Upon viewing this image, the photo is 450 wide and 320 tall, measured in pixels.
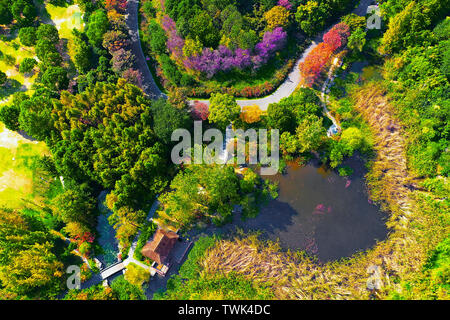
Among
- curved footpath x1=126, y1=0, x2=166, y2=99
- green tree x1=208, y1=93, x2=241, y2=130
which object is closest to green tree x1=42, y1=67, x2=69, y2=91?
curved footpath x1=126, y1=0, x2=166, y2=99

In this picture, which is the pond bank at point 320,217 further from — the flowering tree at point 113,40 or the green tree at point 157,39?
the flowering tree at point 113,40

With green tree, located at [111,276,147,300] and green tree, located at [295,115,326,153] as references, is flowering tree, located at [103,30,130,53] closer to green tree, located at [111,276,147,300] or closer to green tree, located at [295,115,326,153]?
green tree, located at [295,115,326,153]

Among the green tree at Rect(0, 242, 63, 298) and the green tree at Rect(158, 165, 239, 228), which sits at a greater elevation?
the green tree at Rect(158, 165, 239, 228)

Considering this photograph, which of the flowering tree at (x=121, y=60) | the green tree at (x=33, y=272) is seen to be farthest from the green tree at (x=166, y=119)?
the green tree at (x=33, y=272)

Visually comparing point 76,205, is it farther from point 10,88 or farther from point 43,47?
point 43,47

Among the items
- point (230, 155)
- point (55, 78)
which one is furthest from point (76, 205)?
point (230, 155)

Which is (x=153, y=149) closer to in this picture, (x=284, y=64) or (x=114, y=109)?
(x=114, y=109)
